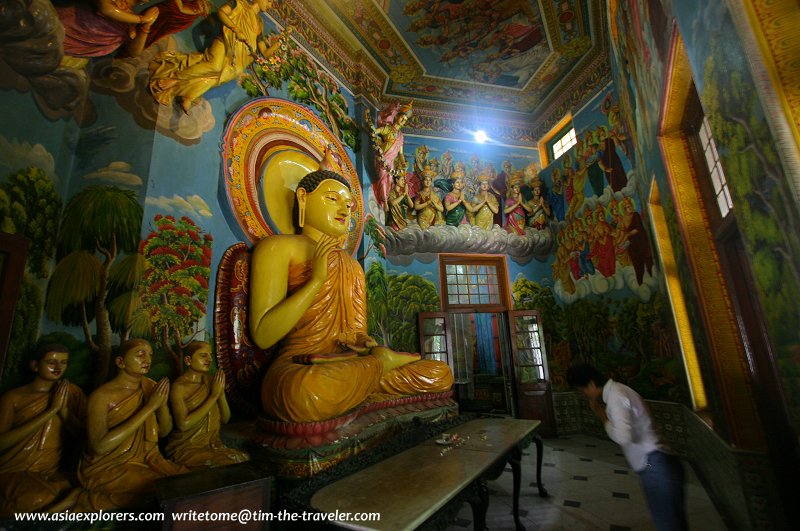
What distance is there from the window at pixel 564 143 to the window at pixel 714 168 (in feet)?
15.3

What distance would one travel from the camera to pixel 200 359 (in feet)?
7.29

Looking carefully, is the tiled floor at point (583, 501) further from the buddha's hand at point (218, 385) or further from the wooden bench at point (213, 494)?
the buddha's hand at point (218, 385)

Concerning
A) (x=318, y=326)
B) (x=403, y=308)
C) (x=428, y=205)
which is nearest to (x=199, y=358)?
(x=318, y=326)

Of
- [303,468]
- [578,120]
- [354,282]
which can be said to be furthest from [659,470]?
[578,120]

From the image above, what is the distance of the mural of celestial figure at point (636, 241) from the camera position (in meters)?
5.23

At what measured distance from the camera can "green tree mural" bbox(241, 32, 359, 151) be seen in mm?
3857

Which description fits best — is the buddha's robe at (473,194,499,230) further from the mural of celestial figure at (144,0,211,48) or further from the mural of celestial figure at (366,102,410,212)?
the mural of celestial figure at (144,0,211,48)

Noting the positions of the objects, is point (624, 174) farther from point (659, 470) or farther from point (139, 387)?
point (139, 387)

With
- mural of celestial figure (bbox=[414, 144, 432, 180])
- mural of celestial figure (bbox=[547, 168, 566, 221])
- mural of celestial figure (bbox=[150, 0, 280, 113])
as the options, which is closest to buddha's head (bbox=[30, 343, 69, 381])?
mural of celestial figure (bbox=[150, 0, 280, 113])

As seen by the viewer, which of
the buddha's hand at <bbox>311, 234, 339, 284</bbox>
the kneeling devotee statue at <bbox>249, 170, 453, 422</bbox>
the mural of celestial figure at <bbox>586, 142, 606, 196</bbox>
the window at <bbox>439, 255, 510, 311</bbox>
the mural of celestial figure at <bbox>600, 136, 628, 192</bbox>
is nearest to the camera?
the kneeling devotee statue at <bbox>249, 170, 453, 422</bbox>

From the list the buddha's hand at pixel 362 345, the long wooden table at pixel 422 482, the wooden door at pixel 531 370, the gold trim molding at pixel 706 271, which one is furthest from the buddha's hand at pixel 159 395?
the wooden door at pixel 531 370

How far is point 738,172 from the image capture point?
162 cm

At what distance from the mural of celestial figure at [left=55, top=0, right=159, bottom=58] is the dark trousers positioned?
14.5 feet

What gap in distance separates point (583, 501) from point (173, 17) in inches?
218
